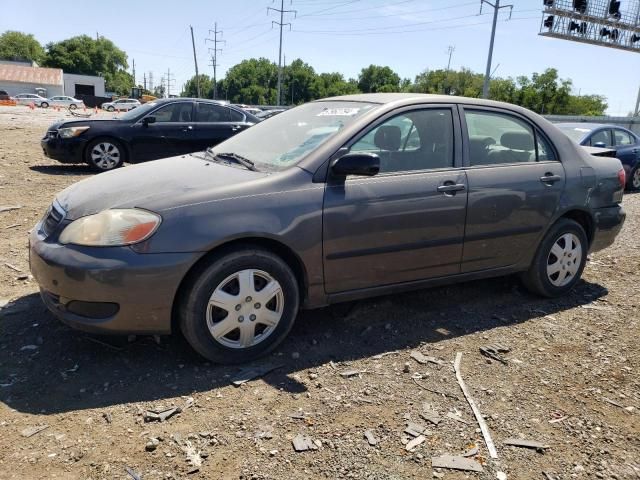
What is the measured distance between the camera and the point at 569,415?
2.88 m

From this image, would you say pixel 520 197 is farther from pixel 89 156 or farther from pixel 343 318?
pixel 89 156

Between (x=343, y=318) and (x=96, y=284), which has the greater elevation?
(x=96, y=284)

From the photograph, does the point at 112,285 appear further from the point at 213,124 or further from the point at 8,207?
the point at 213,124

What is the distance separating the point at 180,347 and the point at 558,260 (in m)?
3.25

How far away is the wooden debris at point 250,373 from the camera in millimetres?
3031

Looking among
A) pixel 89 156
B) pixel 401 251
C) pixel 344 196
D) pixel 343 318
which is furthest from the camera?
pixel 89 156

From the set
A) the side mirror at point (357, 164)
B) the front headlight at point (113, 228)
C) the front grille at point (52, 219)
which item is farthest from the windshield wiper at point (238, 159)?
the front grille at point (52, 219)

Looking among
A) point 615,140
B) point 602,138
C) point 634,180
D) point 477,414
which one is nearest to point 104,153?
point 477,414

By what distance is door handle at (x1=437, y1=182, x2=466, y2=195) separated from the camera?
12.1 feet

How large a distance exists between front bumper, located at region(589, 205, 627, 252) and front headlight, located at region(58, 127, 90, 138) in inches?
345

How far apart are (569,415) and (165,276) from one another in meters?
2.39

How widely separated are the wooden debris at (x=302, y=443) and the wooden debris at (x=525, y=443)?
986 millimetres

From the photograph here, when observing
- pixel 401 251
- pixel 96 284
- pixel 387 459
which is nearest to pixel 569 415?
pixel 387 459

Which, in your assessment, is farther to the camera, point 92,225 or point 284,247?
point 284,247
